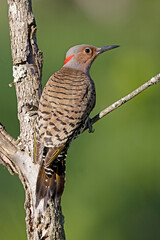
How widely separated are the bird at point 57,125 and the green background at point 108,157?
4.39 feet

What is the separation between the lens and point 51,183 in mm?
3281

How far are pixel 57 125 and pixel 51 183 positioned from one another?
0.36m

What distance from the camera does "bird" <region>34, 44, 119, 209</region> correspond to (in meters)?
3.18

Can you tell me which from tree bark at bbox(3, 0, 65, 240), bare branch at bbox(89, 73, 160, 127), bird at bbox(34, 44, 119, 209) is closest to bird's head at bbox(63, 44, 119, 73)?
bird at bbox(34, 44, 119, 209)

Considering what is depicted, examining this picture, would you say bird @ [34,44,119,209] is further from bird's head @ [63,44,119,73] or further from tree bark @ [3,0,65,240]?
bird's head @ [63,44,119,73]

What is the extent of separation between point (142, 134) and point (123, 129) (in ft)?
0.79

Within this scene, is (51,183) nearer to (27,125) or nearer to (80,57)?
(27,125)

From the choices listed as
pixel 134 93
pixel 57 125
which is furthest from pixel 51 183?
pixel 134 93

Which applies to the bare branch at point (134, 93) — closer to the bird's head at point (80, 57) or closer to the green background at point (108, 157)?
the bird's head at point (80, 57)

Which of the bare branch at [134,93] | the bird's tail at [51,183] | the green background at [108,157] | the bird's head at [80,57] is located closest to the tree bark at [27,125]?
the bird's tail at [51,183]

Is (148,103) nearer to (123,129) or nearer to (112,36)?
(123,129)

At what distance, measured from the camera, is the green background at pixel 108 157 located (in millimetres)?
4742

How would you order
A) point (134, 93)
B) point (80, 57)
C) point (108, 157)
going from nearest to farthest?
point (134, 93)
point (80, 57)
point (108, 157)

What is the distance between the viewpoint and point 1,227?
459 centimetres
